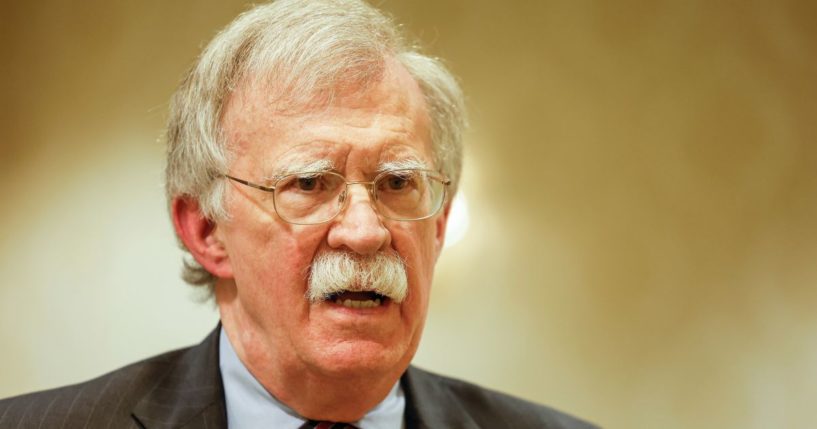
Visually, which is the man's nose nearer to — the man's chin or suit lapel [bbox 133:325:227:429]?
the man's chin

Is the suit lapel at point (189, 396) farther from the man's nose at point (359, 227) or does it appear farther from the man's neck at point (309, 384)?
the man's nose at point (359, 227)

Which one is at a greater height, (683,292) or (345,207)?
(345,207)

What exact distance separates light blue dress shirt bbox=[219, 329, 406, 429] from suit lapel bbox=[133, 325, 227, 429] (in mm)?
15

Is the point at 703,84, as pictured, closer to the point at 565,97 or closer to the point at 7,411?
the point at 565,97

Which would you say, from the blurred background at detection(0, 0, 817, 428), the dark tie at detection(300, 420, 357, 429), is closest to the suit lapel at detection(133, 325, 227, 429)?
the dark tie at detection(300, 420, 357, 429)

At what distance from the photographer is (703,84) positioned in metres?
2.55

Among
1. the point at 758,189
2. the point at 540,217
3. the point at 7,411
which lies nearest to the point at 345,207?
the point at 7,411

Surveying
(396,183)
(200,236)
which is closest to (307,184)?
(396,183)

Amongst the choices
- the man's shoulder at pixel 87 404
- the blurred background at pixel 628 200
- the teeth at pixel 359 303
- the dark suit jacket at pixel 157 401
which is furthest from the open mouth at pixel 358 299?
the blurred background at pixel 628 200

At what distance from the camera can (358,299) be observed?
1269mm

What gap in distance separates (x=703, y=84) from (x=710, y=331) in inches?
30.5

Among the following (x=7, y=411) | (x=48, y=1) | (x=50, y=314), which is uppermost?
(x=48, y=1)

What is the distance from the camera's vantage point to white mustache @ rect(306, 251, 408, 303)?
123 centimetres

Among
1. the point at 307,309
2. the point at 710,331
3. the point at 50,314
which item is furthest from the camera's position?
the point at 710,331
